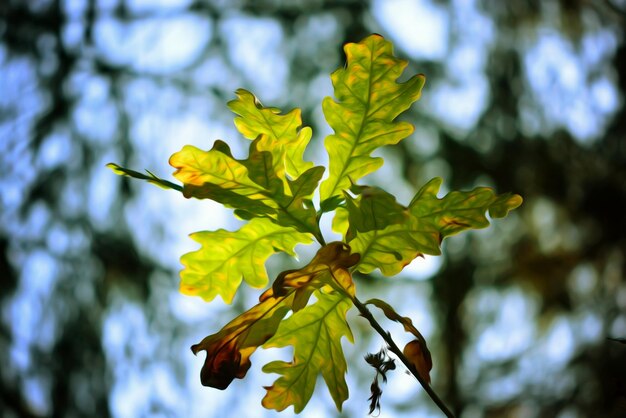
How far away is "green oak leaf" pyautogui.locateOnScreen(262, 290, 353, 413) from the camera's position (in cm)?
46

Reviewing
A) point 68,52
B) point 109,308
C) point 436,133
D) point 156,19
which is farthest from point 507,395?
point 68,52

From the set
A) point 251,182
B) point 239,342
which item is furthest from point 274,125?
point 239,342

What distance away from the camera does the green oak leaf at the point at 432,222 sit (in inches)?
17.4

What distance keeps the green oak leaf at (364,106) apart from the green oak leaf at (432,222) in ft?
0.14

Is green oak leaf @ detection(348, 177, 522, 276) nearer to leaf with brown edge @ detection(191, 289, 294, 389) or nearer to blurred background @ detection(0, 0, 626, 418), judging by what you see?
leaf with brown edge @ detection(191, 289, 294, 389)

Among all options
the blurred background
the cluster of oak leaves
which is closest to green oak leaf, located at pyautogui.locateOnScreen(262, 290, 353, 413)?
the cluster of oak leaves

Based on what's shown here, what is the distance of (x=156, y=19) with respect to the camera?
177 centimetres

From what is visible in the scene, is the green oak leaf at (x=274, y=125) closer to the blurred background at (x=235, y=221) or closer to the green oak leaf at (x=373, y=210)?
the green oak leaf at (x=373, y=210)

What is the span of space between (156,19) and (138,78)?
0.16 metres

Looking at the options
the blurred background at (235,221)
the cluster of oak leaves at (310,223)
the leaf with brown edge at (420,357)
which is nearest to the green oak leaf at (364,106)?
the cluster of oak leaves at (310,223)

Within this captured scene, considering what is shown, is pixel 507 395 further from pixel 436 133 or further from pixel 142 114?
pixel 142 114

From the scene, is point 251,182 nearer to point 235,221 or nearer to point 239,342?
point 239,342

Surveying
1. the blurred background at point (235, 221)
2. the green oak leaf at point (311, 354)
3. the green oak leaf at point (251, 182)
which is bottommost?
the blurred background at point (235, 221)

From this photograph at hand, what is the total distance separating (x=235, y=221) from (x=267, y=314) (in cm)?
124
